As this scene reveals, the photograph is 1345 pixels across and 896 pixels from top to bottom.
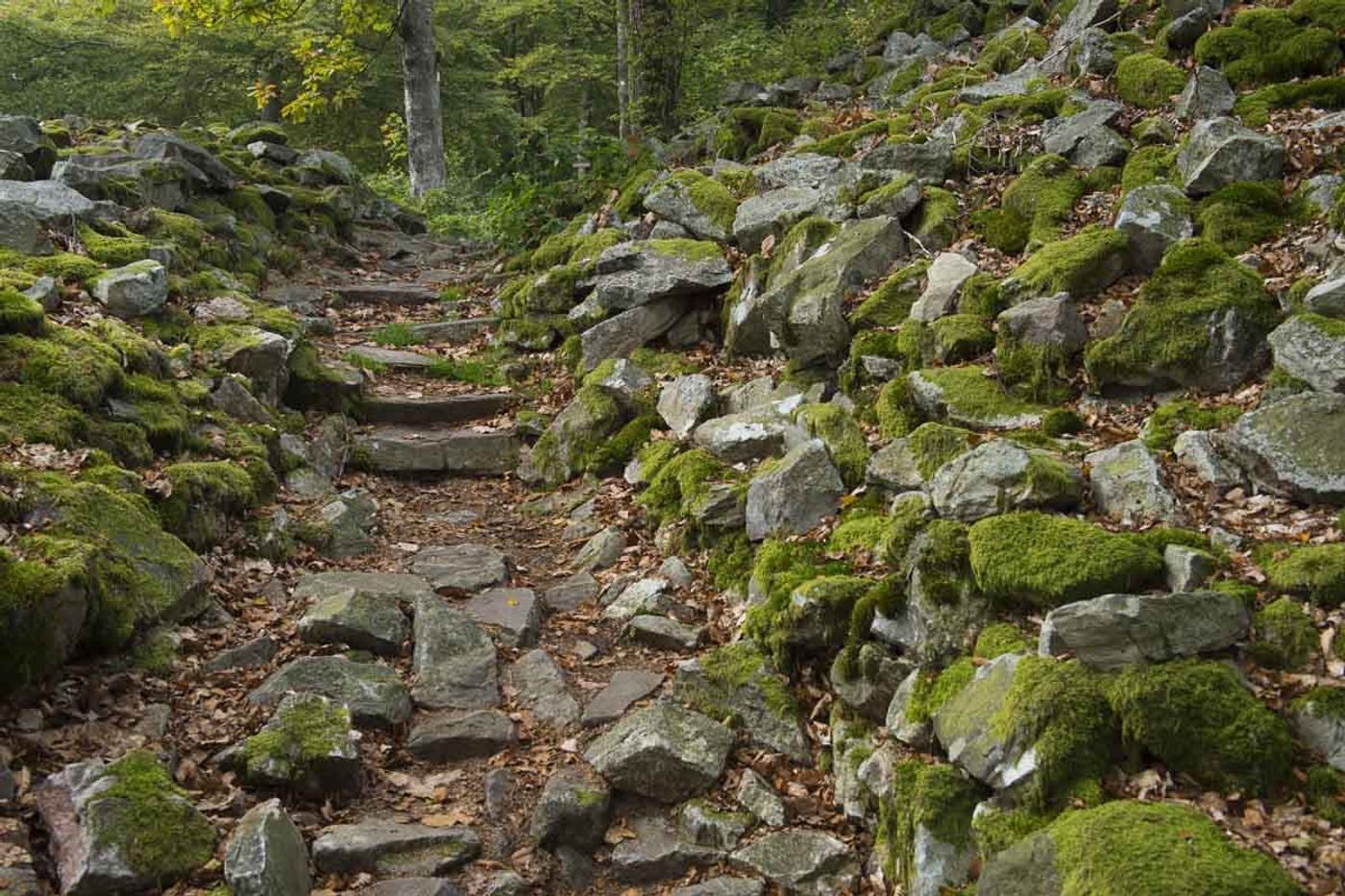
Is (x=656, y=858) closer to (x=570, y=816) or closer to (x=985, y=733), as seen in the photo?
(x=570, y=816)

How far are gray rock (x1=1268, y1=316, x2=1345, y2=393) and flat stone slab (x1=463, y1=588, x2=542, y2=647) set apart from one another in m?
4.87

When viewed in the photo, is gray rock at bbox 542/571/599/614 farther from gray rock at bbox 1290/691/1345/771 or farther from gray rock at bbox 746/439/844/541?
gray rock at bbox 1290/691/1345/771

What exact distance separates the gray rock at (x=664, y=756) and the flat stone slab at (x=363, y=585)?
2.14 metres

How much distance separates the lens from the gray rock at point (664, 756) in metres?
5.31

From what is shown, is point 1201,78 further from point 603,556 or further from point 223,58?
point 223,58

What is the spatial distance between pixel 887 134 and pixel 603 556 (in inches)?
245

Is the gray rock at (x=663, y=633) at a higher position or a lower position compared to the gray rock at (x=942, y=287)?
lower

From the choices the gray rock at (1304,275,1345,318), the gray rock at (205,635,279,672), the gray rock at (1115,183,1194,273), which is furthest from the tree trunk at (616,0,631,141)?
the gray rock at (1304,275,1345,318)

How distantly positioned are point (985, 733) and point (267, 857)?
3.10m

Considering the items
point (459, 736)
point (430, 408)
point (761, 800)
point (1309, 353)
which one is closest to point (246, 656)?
point (459, 736)

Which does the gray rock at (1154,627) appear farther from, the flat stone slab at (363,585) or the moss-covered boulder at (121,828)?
the flat stone slab at (363,585)

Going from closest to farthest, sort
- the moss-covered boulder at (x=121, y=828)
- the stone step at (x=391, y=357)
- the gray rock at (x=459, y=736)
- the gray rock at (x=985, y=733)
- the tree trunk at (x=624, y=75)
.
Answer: the moss-covered boulder at (x=121, y=828), the gray rock at (x=985, y=733), the gray rock at (x=459, y=736), the stone step at (x=391, y=357), the tree trunk at (x=624, y=75)

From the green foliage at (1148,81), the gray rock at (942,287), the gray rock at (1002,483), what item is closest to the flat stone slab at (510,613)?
the gray rock at (1002,483)

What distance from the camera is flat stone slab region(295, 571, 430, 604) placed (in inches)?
277
